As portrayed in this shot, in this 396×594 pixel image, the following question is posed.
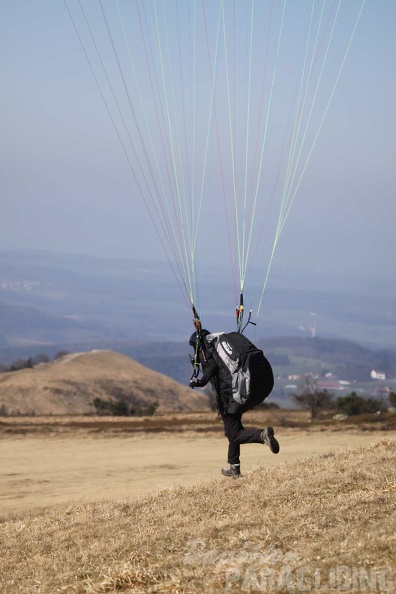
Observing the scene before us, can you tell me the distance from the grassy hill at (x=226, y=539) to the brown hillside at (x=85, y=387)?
4271cm

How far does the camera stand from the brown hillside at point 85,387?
59016mm

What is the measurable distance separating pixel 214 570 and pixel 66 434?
24868mm

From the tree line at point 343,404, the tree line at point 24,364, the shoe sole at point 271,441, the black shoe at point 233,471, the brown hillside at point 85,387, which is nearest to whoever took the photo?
the shoe sole at point 271,441

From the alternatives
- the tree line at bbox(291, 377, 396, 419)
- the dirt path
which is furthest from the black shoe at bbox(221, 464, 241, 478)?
the tree line at bbox(291, 377, 396, 419)

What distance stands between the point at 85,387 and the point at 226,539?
57412mm

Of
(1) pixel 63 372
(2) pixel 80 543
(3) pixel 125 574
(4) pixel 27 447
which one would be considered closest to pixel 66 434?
(4) pixel 27 447

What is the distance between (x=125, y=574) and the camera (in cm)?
902

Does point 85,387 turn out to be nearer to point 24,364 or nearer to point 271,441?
point 24,364

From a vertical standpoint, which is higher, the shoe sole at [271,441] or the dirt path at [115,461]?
the shoe sole at [271,441]

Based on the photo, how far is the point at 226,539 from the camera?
10.1 meters

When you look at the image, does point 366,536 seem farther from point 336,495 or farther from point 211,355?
point 211,355

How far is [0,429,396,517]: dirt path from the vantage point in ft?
62.5

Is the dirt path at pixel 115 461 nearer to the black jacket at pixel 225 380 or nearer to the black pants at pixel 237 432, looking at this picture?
the black pants at pixel 237 432

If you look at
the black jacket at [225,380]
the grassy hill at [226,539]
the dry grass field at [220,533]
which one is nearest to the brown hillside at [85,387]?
the dry grass field at [220,533]
